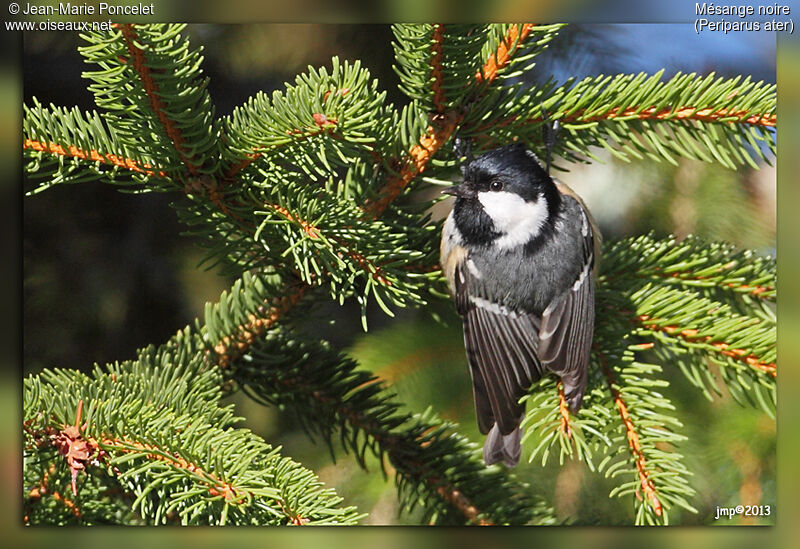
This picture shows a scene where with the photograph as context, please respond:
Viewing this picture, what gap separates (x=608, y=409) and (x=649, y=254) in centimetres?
21

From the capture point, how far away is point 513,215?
0.96 m

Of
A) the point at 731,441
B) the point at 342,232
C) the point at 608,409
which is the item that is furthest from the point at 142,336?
the point at 731,441

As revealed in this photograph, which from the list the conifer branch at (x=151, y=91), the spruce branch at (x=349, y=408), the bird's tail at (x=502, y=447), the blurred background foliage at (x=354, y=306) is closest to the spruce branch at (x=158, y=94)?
the conifer branch at (x=151, y=91)

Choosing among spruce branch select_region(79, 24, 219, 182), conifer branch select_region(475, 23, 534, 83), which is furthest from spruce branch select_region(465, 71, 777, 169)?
spruce branch select_region(79, 24, 219, 182)

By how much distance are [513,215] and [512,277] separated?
0.26 ft

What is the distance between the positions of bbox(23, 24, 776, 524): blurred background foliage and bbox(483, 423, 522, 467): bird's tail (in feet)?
0.66

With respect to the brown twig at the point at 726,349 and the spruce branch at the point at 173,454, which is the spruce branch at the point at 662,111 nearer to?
the brown twig at the point at 726,349

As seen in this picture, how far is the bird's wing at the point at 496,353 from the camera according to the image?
91 centimetres

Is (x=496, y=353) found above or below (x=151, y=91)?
below

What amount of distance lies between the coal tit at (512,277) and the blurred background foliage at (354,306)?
0.12 m

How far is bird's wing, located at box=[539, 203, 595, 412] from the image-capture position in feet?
2.77

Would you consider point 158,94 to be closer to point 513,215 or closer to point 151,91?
point 151,91

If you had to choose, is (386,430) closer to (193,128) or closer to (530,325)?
(530,325)

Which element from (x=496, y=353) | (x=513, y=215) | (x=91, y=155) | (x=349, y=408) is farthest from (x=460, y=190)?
(x=91, y=155)
